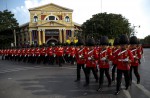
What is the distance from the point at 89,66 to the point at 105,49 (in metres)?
0.93

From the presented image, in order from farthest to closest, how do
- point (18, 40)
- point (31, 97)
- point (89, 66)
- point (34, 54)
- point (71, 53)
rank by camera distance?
1. point (18, 40)
2. point (34, 54)
3. point (71, 53)
4. point (89, 66)
5. point (31, 97)

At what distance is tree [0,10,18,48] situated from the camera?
6806cm

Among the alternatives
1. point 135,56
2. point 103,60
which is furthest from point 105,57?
point 135,56

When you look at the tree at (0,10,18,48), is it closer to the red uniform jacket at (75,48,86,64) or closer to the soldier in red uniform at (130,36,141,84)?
the red uniform jacket at (75,48,86,64)

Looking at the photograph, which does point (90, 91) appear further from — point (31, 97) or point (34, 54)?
point (34, 54)

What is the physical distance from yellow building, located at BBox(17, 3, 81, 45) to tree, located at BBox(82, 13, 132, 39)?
718 centimetres

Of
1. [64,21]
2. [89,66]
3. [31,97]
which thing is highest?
[64,21]

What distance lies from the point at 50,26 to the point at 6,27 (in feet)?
42.1

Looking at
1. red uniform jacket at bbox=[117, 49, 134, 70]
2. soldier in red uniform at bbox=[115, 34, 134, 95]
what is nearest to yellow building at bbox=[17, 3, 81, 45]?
soldier in red uniform at bbox=[115, 34, 134, 95]

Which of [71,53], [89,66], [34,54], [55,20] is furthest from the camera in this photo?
[55,20]

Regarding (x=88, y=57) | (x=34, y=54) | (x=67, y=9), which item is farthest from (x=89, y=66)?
(x=67, y=9)

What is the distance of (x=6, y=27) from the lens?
69.5 metres

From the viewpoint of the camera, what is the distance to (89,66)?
9.94m

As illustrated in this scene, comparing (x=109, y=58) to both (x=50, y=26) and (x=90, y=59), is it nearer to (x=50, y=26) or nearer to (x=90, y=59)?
(x=90, y=59)
